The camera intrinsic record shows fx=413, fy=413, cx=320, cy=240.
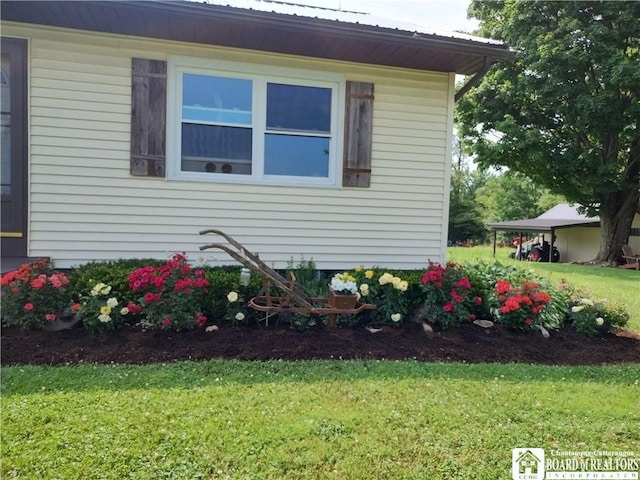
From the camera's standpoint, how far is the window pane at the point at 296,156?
210 inches

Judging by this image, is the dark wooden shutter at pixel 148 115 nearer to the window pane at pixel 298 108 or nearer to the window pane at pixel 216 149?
the window pane at pixel 216 149

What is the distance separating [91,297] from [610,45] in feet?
54.3

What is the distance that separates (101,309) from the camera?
3.93 metres

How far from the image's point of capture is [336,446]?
2.26 m

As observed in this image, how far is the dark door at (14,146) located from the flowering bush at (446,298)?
4.60 metres

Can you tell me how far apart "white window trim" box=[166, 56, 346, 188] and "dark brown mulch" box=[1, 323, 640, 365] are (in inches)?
77.4

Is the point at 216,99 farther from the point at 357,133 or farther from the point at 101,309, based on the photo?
the point at 101,309

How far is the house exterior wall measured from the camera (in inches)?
185

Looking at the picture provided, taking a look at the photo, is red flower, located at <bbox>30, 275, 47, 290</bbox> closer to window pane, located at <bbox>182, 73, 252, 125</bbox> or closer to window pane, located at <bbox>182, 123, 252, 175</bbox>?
window pane, located at <bbox>182, 123, 252, 175</bbox>

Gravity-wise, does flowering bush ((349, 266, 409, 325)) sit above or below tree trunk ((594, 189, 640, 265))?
below

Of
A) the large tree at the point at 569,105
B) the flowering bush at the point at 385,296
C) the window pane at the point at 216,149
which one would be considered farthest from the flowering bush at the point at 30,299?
the large tree at the point at 569,105

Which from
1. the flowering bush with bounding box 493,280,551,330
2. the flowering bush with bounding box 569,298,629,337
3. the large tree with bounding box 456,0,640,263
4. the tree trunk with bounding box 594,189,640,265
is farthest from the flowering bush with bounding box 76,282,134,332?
the tree trunk with bounding box 594,189,640,265

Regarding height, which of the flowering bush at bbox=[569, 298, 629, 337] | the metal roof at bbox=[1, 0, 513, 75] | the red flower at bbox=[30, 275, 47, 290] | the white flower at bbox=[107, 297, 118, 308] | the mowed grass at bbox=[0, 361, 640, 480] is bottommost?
the mowed grass at bbox=[0, 361, 640, 480]

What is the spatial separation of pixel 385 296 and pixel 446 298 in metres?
0.68
